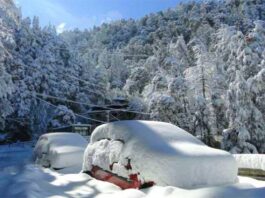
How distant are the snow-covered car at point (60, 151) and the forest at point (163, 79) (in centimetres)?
496

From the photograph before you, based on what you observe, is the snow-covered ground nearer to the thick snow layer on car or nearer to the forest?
the thick snow layer on car

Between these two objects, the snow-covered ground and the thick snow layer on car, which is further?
the thick snow layer on car

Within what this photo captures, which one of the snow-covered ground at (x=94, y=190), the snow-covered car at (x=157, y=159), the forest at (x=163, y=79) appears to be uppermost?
the forest at (x=163, y=79)

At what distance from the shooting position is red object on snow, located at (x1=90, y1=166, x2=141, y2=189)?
8.24m

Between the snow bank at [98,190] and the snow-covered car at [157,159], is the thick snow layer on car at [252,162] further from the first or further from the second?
the snow-covered car at [157,159]

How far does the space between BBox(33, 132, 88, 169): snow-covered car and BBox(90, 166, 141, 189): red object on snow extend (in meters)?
3.30

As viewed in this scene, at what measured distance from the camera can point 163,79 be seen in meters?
38.8

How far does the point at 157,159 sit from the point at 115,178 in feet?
5.42

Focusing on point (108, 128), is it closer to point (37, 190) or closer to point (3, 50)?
point (37, 190)

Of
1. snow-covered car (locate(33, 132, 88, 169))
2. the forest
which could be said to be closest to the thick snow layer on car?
snow-covered car (locate(33, 132, 88, 169))

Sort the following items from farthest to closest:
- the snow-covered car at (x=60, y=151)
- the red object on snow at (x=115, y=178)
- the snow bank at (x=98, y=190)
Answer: the snow-covered car at (x=60, y=151) → the red object on snow at (x=115, y=178) → the snow bank at (x=98, y=190)

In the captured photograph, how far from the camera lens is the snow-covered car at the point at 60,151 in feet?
44.4

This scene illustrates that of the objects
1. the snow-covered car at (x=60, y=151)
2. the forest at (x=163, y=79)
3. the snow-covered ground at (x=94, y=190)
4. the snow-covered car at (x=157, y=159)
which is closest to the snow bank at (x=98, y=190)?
the snow-covered ground at (x=94, y=190)

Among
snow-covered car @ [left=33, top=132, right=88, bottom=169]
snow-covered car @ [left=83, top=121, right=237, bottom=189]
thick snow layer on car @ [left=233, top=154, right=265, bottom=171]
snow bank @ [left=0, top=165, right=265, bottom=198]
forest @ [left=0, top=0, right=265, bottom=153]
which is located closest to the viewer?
snow bank @ [left=0, top=165, right=265, bottom=198]
